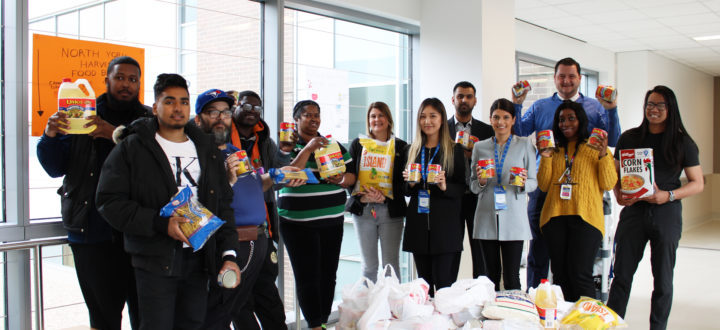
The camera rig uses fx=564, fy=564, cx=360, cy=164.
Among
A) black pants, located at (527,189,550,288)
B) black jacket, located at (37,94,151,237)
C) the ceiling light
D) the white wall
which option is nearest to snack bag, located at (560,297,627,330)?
black pants, located at (527,189,550,288)

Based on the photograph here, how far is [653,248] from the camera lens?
3.29 meters

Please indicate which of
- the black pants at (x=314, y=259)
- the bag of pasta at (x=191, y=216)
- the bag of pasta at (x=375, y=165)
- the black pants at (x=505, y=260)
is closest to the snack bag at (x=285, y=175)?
the black pants at (x=314, y=259)

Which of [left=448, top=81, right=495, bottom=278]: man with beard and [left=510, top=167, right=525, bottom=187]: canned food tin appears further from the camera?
[left=448, top=81, right=495, bottom=278]: man with beard

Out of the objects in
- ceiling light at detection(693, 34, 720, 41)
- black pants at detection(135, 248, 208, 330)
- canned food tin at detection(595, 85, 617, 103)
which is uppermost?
ceiling light at detection(693, 34, 720, 41)

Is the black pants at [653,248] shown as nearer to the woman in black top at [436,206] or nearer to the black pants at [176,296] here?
the woman in black top at [436,206]

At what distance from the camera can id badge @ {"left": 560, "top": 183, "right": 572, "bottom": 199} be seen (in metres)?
3.34

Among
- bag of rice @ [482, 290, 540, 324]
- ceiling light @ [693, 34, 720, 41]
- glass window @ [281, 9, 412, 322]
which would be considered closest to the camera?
bag of rice @ [482, 290, 540, 324]

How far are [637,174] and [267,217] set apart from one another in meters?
2.07

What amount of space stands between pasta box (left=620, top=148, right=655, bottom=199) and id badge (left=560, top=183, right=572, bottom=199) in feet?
0.92

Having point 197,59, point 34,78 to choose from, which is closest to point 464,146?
point 197,59

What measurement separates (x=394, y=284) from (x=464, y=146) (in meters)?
1.45

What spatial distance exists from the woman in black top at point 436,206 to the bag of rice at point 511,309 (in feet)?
3.00

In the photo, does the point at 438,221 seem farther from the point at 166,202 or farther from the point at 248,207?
the point at 166,202

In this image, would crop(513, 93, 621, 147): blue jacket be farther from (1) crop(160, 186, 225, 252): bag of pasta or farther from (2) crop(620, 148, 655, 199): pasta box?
(1) crop(160, 186, 225, 252): bag of pasta
